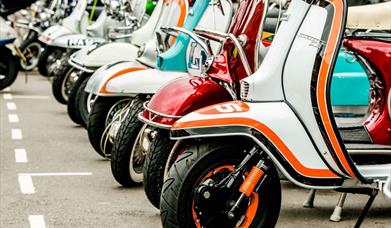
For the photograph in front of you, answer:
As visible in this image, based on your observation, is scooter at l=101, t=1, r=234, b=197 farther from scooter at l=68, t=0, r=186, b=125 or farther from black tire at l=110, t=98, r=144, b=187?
scooter at l=68, t=0, r=186, b=125

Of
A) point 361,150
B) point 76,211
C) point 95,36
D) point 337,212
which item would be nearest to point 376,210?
point 337,212

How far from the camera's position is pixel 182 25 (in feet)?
28.6

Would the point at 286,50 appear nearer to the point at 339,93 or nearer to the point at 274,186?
the point at 274,186

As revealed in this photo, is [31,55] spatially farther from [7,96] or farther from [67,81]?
[67,81]

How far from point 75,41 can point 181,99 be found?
22.4ft

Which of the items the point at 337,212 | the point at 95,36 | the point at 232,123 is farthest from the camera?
the point at 95,36

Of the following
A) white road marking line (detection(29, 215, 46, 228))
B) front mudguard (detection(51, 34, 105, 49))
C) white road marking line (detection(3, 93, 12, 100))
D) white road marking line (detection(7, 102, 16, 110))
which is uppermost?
white road marking line (detection(29, 215, 46, 228))

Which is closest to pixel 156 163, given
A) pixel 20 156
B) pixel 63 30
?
pixel 20 156

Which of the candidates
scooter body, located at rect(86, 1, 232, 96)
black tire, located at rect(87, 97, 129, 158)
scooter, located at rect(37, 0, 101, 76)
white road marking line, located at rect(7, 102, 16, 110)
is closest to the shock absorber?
scooter body, located at rect(86, 1, 232, 96)

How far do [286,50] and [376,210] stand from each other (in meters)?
1.89

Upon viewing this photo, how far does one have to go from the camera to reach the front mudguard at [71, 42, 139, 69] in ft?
32.5

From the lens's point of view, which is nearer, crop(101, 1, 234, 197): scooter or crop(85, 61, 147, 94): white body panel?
crop(101, 1, 234, 197): scooter

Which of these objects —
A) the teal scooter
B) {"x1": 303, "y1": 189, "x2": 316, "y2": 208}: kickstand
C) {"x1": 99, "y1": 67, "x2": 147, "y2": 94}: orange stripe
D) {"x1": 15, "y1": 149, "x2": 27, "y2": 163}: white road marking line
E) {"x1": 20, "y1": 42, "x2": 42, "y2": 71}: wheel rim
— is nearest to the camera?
{"x1": 303, "y1": 189, "x2": 316, "y2": 208}: kickstand

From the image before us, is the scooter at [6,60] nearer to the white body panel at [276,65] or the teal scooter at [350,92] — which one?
the teal scooter at [350,92]
